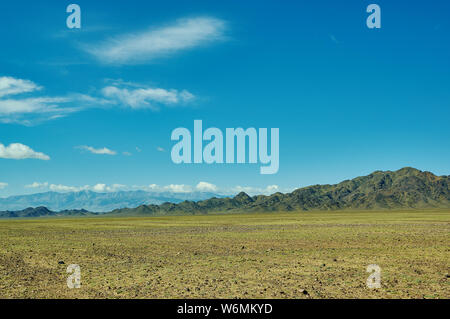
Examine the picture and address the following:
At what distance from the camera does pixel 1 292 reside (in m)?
13.7

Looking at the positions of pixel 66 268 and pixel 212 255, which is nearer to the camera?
pixel 66 268

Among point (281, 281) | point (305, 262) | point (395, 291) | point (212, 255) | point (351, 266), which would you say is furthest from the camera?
point (212, 255)

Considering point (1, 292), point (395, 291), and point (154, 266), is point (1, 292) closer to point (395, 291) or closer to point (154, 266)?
point (154, 266)

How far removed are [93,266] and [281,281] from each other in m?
10.4

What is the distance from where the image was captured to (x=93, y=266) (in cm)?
1980
